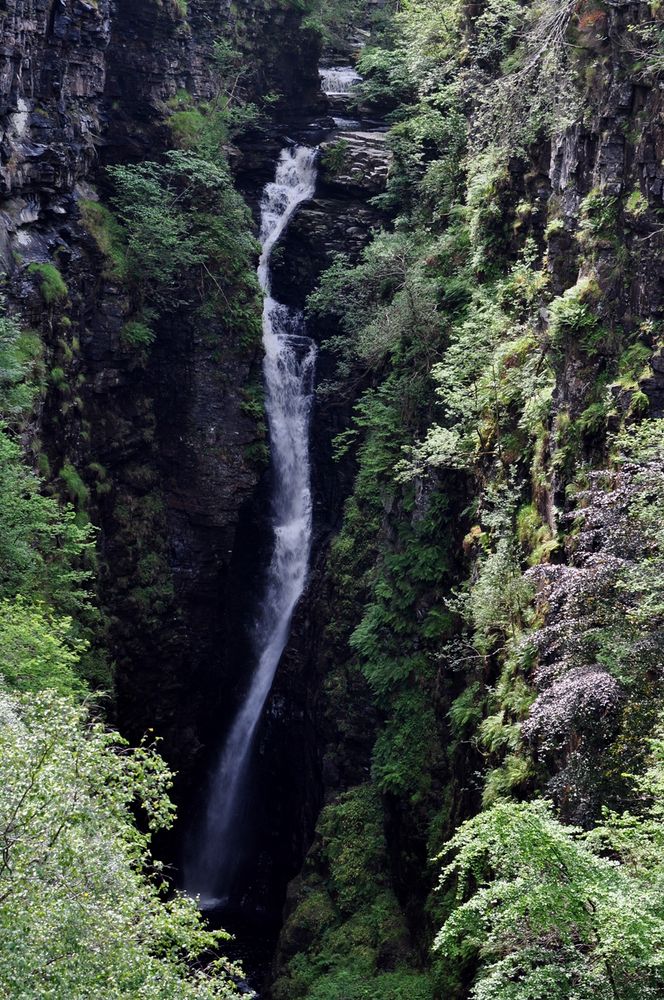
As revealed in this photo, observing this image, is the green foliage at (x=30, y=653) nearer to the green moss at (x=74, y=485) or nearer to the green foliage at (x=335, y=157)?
the green moss at (x=74, y=485)

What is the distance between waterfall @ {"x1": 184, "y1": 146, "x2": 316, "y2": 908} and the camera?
25.8 metres

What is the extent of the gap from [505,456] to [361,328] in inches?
401

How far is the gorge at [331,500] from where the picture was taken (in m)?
8.68

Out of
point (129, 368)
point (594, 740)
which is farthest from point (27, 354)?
point (594, 740)

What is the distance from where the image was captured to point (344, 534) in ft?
A: 78.5

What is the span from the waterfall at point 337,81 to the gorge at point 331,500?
0.59ft

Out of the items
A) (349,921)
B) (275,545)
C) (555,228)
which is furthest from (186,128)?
(349,921)

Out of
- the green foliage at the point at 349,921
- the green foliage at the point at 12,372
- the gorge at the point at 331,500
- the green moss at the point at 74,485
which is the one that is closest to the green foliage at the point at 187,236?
the gorge at the point at 331,500

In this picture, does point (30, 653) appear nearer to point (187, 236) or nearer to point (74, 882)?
point (74, 882)

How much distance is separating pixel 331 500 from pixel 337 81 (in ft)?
51.6

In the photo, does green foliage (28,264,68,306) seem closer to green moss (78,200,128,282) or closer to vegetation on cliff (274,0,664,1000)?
green moss (78,200,128,282)

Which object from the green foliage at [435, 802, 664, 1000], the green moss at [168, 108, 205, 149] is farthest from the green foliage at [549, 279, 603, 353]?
the green moss at [168, 108, 205, 149]

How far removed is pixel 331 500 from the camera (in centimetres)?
2641

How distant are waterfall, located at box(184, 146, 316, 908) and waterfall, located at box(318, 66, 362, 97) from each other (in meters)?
4.43
